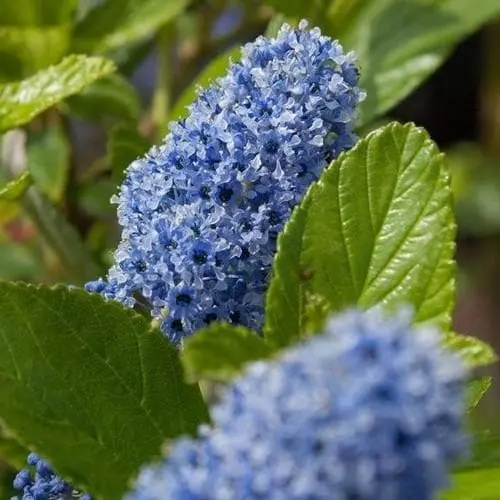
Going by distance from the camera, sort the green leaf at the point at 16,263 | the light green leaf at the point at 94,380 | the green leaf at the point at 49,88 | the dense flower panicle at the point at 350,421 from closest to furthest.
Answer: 1. the dense flower panicle at the point at 350,421
2. the light green leaf at the point at 94,380
3. the green leaf at the point at 49,88
4. the green leaf at the point at 16,263

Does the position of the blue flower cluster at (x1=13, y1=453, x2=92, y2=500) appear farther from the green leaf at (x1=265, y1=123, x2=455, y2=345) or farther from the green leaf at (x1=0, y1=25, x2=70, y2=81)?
the green leaf at (x1=0, y1=25, x2=70, y2=81)

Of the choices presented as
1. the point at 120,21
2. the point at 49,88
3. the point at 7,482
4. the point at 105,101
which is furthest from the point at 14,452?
the point at 120,21

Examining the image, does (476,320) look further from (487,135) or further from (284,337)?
(284,337)

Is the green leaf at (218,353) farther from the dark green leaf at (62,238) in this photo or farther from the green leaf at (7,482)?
the dark green leaf at (62,238)

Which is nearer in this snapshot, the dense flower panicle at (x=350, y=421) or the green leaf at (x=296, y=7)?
the dense flower panicle at (x=350, y=421)

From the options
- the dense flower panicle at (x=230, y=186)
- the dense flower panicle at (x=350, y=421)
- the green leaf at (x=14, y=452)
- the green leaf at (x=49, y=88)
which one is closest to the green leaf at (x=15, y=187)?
the green leaf at (x=49, y=88)

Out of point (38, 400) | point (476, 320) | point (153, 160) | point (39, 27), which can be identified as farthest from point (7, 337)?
point (476, 320)
